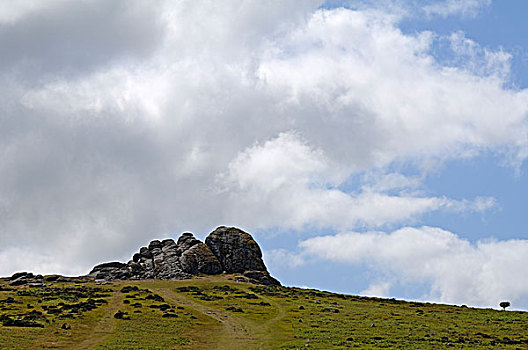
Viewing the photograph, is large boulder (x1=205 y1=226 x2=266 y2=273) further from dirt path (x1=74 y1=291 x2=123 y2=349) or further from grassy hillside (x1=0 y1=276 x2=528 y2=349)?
dirt path (x1=74 y1=291 x2=123 y2=349)

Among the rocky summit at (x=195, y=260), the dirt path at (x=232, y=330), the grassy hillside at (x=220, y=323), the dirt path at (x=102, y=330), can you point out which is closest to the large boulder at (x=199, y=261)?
the rocky summit at (x=195, y=260)

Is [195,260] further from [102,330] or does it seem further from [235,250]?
[102,330]

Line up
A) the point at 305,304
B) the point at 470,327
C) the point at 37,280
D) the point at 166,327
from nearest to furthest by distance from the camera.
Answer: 1. the point at 166,327
2. the point at 470,327
3. the point at 305,304
4. the point at 37,280

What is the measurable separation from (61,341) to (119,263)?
109386mm

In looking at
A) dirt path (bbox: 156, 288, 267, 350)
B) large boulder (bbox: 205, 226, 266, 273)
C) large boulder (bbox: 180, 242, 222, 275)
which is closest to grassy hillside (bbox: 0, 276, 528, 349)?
dirt path (bbox: 156, 288, 267, 350)

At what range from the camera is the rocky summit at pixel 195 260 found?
152875 millimetres

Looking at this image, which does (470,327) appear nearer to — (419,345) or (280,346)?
(419,345)

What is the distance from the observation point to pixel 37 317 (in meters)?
72.1

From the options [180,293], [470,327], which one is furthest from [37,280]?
[470,327]

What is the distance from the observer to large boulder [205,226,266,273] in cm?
16138

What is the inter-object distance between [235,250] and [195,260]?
1435cm

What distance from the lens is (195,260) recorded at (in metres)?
156

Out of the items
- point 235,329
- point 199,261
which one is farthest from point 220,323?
point 199,261

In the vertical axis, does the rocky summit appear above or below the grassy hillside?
above
